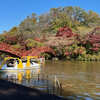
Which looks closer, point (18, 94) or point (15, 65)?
point (18, 94)

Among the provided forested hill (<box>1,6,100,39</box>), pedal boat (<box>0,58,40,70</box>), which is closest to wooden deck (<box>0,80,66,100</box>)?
pedal boat (<box>0,58,40,70</box>)

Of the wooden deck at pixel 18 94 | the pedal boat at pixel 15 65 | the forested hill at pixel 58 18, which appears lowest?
the wooden deck at pixel 18 94

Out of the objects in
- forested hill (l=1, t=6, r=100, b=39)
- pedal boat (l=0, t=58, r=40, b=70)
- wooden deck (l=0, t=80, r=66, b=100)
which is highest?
forested hill (l=1, t=6, r=100, b=39)

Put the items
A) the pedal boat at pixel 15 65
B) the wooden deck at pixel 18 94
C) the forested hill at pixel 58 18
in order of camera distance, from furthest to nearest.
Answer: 1. the forested hill at pixel 58 18
2. the pedal boat at pixel 15 65
3. the wooden deck at pixel 18 94

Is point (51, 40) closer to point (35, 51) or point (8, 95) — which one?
point (35, 51)

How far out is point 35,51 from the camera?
29547 mm

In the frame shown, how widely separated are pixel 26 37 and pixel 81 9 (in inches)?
870

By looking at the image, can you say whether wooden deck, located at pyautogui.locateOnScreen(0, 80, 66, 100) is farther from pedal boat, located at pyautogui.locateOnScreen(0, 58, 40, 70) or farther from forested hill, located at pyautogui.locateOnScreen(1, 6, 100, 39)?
forested hill, located at pyautogui.locateOnScreen(1, 6, 100, 39)

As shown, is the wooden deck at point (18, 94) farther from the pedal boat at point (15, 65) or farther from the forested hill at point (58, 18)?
the forested hill at point (58, 18)

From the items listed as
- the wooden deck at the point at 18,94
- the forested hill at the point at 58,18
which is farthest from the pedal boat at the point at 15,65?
the forested hill at the point at 58,18

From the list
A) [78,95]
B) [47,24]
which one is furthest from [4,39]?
[78,95]

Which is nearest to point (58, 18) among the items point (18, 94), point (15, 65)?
point (15, 65)

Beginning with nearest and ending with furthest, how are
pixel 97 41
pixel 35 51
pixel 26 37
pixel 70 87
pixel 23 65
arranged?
pixel 70 87, pixel 23 65, pixel 35 51, pixel 97 41, pixel 26 37

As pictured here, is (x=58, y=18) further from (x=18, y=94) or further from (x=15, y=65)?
(x=18, y=94)
